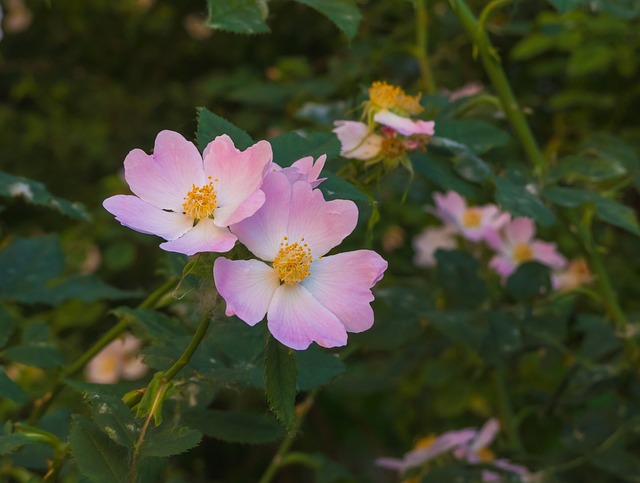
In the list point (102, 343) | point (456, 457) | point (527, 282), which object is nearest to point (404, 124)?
point (102, 343)

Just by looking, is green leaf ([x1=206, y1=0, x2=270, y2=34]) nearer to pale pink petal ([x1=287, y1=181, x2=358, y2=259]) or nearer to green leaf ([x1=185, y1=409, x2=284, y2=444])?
pale pink petal ([x1=287, y1=181, x2=358, y2=259])

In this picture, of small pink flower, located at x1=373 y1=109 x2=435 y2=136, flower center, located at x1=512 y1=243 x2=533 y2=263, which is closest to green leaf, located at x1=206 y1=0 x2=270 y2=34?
small pink flower, located at x1=373 y1=109 x2=435 y2=136

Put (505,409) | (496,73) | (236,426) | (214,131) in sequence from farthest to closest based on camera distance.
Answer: (505,409) → (496,73) → (236,426) → (214,131)

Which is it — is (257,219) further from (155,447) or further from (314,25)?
(314,25)

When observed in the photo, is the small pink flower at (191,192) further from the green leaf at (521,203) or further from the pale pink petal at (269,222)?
the green leaf at (521,203)

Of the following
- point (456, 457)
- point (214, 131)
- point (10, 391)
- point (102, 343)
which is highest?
point (214, 131)

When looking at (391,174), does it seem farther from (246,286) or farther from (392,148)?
(246,286)
